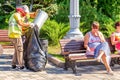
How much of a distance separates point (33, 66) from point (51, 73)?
0.47 metres

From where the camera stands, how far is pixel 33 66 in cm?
958

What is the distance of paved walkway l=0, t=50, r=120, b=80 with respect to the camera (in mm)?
8938

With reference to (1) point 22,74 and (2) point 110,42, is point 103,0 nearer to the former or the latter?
(2) point 110,42

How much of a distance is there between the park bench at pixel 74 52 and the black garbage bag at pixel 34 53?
535mm

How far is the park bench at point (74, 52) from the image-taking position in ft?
31.0

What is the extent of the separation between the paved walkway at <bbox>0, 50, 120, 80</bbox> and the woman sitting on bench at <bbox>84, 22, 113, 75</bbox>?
0.30m

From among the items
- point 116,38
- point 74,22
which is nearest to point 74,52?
point 116,38

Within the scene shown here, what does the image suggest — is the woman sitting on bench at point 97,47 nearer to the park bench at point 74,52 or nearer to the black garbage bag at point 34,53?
the park bench at point 74,52

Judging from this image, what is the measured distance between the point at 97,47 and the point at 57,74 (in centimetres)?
113

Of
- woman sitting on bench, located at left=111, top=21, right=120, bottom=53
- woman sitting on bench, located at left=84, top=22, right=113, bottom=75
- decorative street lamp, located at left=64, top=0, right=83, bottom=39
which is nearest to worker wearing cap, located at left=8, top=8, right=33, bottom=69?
woman sitting on bench, located at left=84, top=22, right=113, bottom=75

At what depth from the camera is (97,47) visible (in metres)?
9.58

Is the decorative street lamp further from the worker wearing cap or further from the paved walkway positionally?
the worker wearing cap

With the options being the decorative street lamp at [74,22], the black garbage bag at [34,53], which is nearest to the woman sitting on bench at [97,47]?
the black garbage bag at [34,53]

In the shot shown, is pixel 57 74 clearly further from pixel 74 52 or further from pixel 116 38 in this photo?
pixel 116 38
